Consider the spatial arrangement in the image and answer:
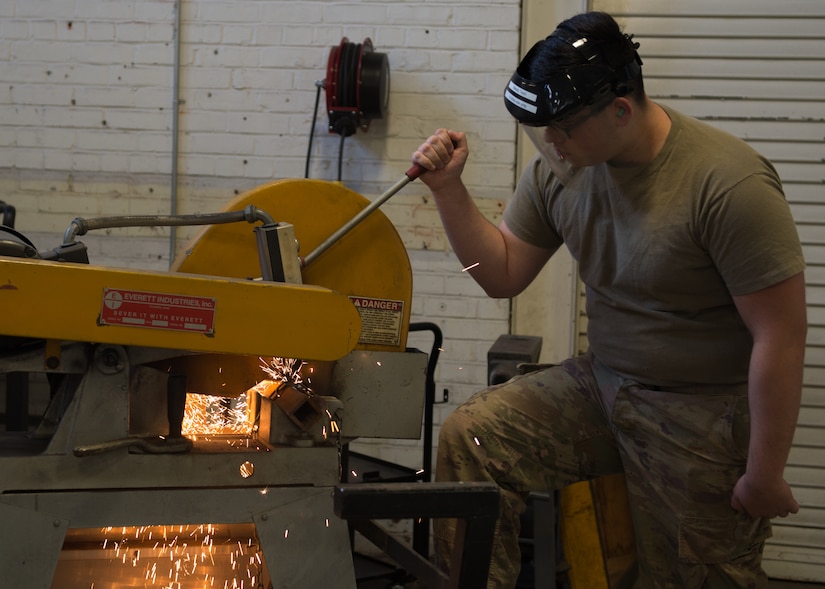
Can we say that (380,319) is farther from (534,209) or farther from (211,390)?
(534,209)

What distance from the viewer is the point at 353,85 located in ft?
10.5

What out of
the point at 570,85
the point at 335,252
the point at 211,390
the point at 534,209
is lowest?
the point at 211,390

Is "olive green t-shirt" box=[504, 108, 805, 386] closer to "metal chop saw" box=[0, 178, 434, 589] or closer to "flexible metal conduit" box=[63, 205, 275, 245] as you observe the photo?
"metal chop saw" box=[0, 178, 434, 589]

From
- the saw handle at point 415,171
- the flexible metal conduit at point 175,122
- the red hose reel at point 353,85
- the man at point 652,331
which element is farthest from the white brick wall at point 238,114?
the saw handle at point 415,171

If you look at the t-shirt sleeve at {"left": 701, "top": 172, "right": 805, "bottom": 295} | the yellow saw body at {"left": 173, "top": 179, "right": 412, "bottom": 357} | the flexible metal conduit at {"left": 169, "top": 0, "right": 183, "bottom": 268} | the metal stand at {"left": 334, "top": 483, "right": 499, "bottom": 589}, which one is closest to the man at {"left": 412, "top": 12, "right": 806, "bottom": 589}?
the t-shirt sleeve at {"left": 701, "top": 172, "right": 805, "bottom": 295}

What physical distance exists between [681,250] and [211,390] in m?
0.98

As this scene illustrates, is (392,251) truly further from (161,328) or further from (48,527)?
(48,527)

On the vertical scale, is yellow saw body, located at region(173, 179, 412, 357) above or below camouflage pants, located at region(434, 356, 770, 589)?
above

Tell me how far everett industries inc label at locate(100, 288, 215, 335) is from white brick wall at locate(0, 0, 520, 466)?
6.41 ft

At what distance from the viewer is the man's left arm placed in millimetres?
1706

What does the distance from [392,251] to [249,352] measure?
0.43 meters

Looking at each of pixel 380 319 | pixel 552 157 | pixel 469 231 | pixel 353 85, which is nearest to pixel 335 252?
pixel 380 319

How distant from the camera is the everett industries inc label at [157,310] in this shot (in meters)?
1.47

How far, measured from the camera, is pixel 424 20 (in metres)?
3.36
